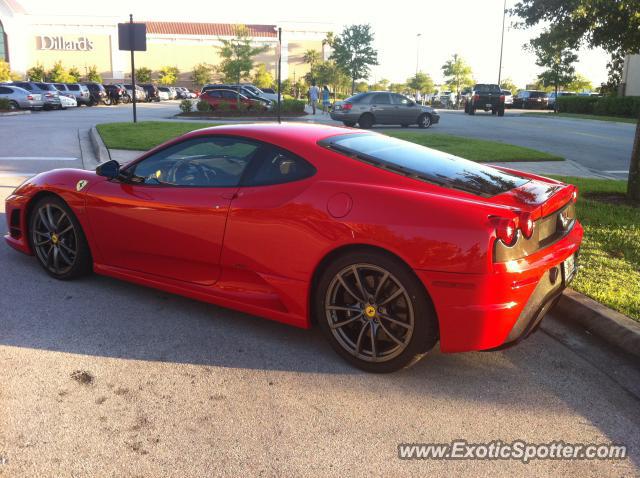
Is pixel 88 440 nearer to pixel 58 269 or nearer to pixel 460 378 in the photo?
pixel 460 378

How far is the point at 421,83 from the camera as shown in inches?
3469

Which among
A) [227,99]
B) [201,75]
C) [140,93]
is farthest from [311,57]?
[227,99]

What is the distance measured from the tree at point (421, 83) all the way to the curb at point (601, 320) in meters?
81.1

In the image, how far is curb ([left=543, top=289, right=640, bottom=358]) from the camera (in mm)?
3904

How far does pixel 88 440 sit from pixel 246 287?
1402 millimetres

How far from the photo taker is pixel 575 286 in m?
4.76

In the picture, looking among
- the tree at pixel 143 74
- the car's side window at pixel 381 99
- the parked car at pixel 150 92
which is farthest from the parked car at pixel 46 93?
the tree at pixel 143 74

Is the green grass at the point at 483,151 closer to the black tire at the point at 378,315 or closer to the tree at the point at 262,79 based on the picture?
the black tire at the point at 378,315

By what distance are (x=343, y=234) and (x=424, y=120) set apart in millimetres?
22682

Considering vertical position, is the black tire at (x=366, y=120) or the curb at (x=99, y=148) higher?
the black tire at (x=366, y=120)

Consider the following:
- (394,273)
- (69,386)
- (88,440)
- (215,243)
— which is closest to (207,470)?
(88,440)

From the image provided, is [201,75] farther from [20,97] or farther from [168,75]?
[20,97]

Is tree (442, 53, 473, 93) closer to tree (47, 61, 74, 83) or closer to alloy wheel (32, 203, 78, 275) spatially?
tree (47, 61, 74, 83)

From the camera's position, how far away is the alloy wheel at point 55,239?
4.93 metres
